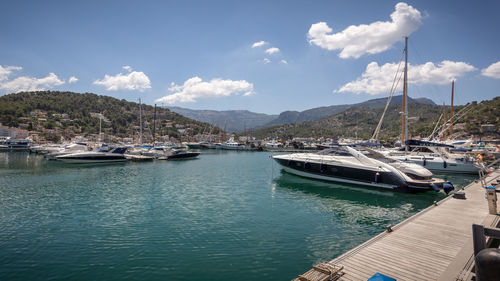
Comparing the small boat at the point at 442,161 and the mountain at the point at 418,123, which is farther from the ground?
the mountain at the point at 418,123

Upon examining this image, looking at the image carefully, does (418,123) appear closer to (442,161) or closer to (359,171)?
(442,161)

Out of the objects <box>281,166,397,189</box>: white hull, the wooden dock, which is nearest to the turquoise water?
<box>281,166,397,189</box>: white hull

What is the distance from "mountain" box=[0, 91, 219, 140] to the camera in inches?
4599

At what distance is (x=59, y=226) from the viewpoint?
14.0 m

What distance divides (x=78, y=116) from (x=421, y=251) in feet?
511

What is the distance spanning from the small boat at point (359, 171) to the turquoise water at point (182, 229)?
119cm

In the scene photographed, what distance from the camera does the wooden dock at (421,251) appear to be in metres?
7.21

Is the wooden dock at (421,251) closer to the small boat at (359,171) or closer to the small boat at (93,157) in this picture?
the small boat at (359,171)

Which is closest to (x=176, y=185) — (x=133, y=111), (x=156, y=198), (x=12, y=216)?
(x=156, y=198)

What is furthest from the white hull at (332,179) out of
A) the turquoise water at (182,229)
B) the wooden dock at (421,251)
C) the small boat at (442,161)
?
the small boat at (442,161)

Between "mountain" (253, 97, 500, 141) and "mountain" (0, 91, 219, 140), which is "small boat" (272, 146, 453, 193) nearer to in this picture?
"mountain" (253, 97, 500, 141)

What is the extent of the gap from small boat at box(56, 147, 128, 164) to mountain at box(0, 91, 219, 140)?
2107 inches

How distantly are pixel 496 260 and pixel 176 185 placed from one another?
2559 cm

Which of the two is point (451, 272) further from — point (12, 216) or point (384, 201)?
point (12, 216)
